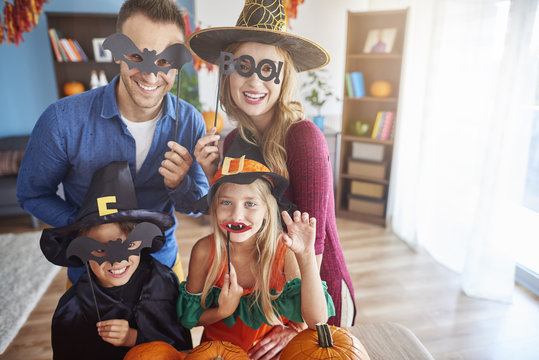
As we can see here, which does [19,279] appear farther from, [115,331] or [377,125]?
[377,125]

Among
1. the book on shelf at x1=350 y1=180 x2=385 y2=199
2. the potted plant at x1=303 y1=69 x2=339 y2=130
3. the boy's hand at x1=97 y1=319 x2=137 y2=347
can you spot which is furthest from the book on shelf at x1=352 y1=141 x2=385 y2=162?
the boy's hand at x1=97 y1=319 x2=137 y2=347

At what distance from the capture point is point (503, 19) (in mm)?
2098

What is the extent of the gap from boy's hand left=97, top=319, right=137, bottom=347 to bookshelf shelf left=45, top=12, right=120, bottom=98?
295 centimetres

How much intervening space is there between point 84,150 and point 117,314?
0.44 m

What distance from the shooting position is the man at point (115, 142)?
2.86 ft

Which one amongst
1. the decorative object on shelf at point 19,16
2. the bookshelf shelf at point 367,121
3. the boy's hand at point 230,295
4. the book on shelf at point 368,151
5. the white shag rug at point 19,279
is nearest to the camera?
the boy's hand at point 230,295

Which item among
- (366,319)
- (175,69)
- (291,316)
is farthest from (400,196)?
(175,69)

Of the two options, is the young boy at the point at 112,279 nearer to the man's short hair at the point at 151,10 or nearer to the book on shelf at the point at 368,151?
the man's short hair at the point at 151,10

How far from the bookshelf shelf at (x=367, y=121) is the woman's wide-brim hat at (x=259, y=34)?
250 centimetres

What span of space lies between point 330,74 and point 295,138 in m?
3.00

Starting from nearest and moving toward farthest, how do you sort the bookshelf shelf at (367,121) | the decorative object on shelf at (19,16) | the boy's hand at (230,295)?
the boy's hand at (230,295)
the decorative object on shelf at (19,16)
the bookshelf shelf at (367,121)

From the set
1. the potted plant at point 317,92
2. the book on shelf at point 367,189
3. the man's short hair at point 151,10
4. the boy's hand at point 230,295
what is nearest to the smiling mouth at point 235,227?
the boy's hand at point 230,295

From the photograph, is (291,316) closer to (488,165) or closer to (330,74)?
(488,165)

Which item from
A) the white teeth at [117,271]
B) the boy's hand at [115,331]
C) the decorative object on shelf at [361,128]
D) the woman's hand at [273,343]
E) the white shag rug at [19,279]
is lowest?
the white shag rug at [19,279]
